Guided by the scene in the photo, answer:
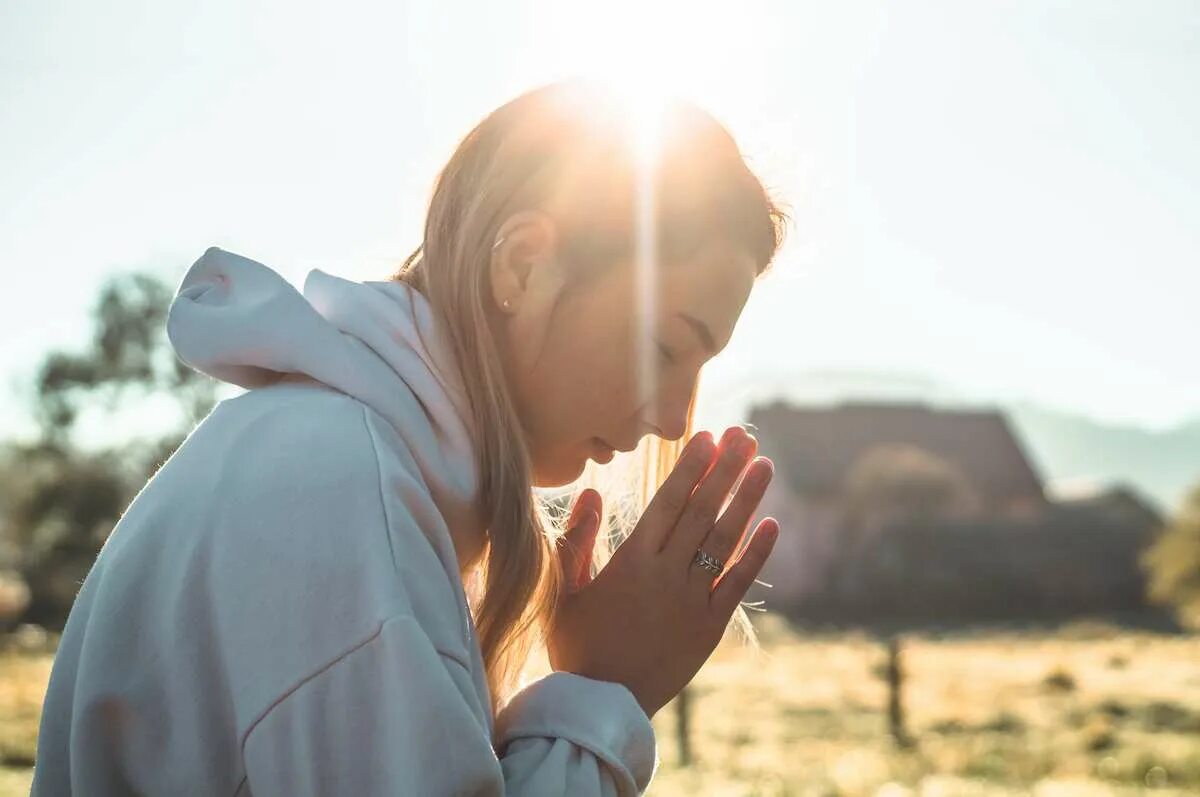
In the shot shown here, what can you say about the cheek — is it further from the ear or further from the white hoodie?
the white hoodie

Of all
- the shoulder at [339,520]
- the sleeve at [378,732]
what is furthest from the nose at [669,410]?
the sleeve at [378,732]

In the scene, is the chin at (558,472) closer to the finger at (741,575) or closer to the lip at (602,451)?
the lip at (602,451)

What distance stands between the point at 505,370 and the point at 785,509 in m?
29.7

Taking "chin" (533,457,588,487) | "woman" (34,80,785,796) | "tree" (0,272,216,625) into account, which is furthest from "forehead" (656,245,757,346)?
"tree" (0,272,216,625)

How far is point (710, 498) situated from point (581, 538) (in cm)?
31

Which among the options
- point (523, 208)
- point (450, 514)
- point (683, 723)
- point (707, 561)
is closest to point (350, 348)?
point (450, 514)

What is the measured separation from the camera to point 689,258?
1688 mm

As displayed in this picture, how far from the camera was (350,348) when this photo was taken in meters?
1.44

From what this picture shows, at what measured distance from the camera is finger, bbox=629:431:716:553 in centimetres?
170

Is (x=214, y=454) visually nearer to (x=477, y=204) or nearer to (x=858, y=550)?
(x=477, y=204)

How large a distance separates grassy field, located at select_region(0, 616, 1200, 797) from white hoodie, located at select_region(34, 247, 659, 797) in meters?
2.94

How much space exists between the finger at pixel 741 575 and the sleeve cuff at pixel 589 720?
0.72ft

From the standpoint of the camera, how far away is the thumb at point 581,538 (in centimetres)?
187

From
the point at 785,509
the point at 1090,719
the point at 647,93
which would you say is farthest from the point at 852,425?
the point at 647,93
